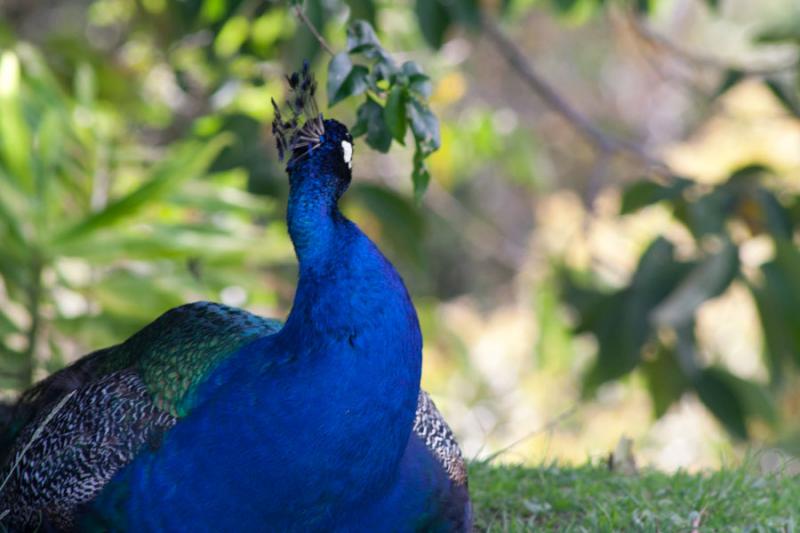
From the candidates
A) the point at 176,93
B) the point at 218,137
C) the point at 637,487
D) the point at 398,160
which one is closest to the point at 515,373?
the point at 398,160

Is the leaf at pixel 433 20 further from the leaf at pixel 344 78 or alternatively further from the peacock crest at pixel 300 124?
the peacock crest at pixel 300 124

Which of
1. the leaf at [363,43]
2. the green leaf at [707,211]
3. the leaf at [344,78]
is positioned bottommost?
the green leaf at [707,211]

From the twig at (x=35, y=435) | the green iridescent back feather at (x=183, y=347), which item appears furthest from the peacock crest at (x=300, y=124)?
the twig at (x=35, y=435)

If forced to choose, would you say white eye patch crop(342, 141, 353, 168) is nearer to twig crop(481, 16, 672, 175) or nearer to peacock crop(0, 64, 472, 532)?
peacock crop(0, 64, 472, 532)

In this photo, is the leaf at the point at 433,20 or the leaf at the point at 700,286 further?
the leaf at the point at 433,20

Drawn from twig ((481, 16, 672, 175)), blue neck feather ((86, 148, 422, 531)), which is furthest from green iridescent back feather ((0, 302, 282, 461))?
twig ((481, 16, 672, 175))

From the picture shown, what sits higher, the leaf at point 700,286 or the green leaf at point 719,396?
the leaf at point 700,286

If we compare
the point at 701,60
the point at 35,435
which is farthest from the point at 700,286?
the point at 35,435

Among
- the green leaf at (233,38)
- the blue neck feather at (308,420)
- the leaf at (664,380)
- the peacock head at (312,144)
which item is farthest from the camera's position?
the green leaf at (233,38)

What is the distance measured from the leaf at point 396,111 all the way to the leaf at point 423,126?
0.02 m

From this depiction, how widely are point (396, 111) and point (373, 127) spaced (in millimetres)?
185

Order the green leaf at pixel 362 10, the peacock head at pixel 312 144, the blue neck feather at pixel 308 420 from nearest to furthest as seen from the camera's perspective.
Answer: the blue neck feather at pixel 308 420
the peacock head at pixel 312 144
the green leaf at pixel 362 10

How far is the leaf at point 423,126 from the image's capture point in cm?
240

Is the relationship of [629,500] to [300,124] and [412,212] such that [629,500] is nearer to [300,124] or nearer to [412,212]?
[300,124]
